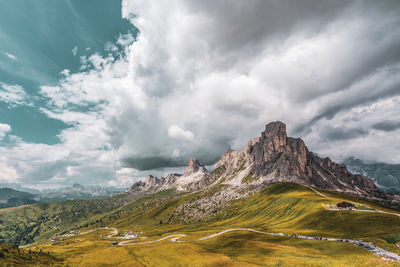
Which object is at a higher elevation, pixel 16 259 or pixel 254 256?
pixel 16 259

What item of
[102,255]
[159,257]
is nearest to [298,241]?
[159,257]

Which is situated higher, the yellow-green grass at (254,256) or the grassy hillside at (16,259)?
the grassy hillside at (16,259)

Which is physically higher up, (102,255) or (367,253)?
(367,253)

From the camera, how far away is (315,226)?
118 m

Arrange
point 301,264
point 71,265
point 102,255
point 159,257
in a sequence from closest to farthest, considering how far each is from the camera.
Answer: point 301,264, point 71,265, point 159,257, point 102,255

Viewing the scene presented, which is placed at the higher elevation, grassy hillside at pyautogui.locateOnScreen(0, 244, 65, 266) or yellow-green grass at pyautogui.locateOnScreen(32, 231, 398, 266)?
grassy hillside at pyautogui.locateOnScreen(0, 244, 65, 266)

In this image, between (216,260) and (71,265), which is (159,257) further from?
(71,265)

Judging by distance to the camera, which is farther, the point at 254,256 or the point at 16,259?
the point at 254,256

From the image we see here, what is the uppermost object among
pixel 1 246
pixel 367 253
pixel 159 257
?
pixel 1 246

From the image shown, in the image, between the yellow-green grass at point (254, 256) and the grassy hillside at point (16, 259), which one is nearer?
the grassy hillside at point (16, 259)

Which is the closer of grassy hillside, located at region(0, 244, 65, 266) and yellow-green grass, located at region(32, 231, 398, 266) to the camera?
grassy hillside, located at region(0, 244, 65, 266)

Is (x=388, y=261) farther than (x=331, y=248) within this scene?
No

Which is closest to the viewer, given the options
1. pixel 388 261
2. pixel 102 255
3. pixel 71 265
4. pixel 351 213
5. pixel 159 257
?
pixel 388 261

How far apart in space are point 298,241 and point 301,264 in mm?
36946
